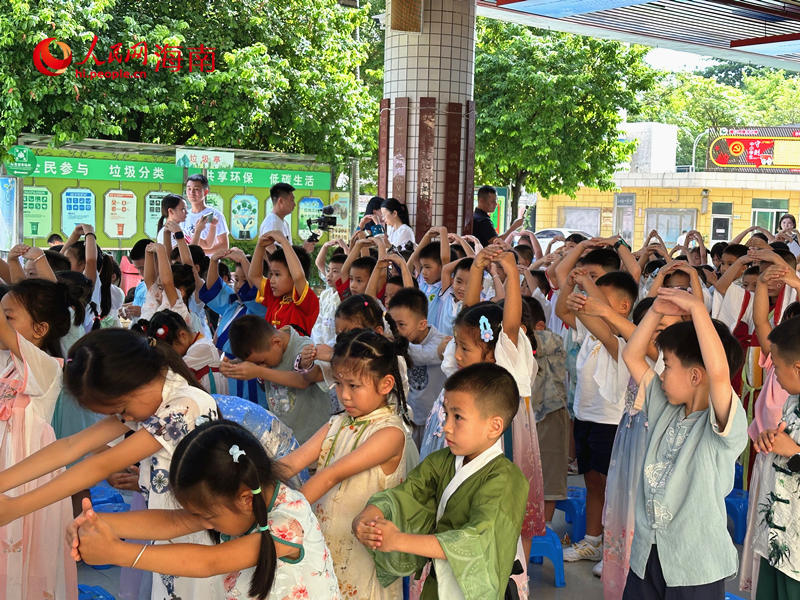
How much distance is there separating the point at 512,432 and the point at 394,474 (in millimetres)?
1056

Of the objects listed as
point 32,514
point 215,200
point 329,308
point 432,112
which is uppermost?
point 432,112

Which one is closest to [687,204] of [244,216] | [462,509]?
[244,216]

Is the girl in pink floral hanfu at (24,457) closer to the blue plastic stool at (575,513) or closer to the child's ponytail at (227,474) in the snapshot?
the child's ponytail at (227,474)

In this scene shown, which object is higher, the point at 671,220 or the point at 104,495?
the point at 671,220

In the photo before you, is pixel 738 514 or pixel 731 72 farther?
pixel 731 72

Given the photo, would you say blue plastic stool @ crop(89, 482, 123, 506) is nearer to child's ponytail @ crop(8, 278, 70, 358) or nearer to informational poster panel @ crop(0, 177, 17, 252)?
child's ponytail @ crop(8, 278, 70, 358)

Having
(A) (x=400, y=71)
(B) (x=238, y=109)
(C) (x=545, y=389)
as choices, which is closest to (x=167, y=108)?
(B) (x=238, y=109)

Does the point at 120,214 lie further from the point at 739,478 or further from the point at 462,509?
the point at 462,509

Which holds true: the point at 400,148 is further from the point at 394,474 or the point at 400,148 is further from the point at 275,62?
the point at 394,474

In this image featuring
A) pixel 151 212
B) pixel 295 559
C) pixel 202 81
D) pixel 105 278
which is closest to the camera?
pixel 295 559

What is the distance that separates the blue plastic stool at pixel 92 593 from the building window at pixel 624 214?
2657cm

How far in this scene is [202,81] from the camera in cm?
1165

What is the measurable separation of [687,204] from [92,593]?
27.4 meters

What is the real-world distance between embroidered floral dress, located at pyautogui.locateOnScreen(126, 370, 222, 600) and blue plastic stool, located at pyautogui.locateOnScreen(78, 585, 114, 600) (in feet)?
3.66
